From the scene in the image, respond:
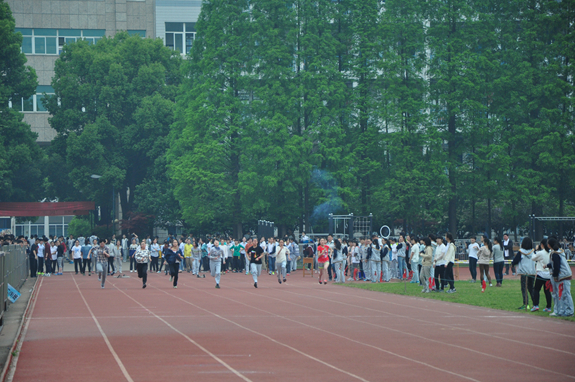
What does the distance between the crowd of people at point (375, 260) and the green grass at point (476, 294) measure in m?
0.38

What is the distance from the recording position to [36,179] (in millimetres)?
62844

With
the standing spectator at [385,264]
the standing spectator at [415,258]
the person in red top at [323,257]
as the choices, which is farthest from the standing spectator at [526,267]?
the person in red top at [323,257]

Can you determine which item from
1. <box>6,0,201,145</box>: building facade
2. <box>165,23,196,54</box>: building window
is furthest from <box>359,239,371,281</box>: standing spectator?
<box>165,23,196,54</box>: building window

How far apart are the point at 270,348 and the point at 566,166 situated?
114 feet

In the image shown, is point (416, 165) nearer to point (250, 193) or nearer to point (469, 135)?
point (469, 135)

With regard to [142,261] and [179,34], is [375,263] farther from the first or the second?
[179,34]

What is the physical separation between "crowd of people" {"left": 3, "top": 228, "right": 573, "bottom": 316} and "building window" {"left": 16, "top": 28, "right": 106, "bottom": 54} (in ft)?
124

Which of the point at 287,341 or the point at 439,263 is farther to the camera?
the point at 439,263

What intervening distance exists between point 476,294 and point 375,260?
676 centimetres

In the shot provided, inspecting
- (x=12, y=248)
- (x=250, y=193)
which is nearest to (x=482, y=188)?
(x=250, y=193)

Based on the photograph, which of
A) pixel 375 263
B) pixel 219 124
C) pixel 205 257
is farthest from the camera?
pixel 219 124

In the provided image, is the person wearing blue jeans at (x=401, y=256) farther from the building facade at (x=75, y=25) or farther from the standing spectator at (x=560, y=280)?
the building facade at (x=75, y=25)

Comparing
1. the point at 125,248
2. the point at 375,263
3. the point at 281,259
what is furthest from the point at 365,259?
the point at 125,248

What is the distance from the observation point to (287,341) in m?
13.2
